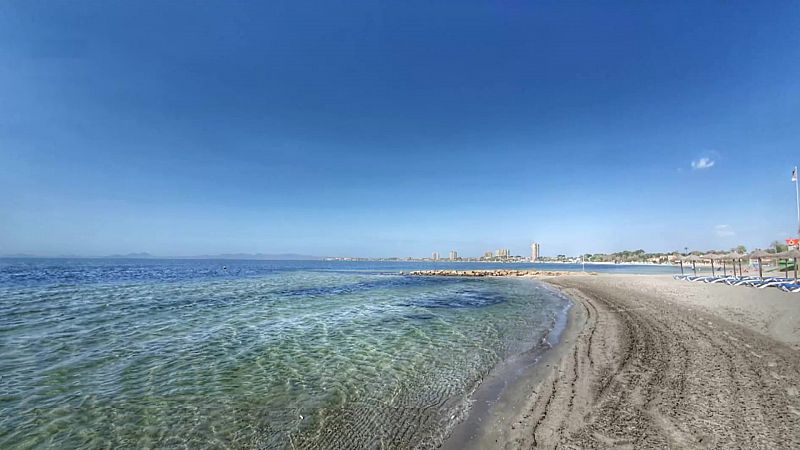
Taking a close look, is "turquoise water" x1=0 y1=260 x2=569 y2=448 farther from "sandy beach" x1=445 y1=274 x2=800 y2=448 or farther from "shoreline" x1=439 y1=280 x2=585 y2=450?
"sandy beach" x1=445 y1=274 x2=800 y2=448

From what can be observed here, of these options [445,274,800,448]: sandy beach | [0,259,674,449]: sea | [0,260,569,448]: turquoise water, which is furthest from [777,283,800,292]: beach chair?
[0,259,674,449]: sea

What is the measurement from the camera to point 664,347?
8547mm

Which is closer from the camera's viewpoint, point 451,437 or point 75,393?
point 451,437

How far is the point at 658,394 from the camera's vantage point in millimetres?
5551

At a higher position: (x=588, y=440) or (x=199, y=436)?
(x=588, y=440)

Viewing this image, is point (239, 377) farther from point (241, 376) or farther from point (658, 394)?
point (658, 394)

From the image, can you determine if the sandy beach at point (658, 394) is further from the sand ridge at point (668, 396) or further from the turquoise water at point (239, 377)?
the turquoise water at point (239, 377)

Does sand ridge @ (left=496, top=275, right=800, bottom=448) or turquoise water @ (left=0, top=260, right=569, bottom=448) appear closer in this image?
sand ridge @ (left=496, top=275, right=800, bottom=448)

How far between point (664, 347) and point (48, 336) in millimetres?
18002

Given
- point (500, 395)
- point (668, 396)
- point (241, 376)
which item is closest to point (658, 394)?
point (668, 396)

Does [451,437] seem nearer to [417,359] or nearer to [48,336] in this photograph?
[417,359]

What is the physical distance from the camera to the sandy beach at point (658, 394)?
14.1 feet

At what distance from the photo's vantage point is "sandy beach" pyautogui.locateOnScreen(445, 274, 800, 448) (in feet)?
14.1

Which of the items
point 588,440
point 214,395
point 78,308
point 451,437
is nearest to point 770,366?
point 588,440
